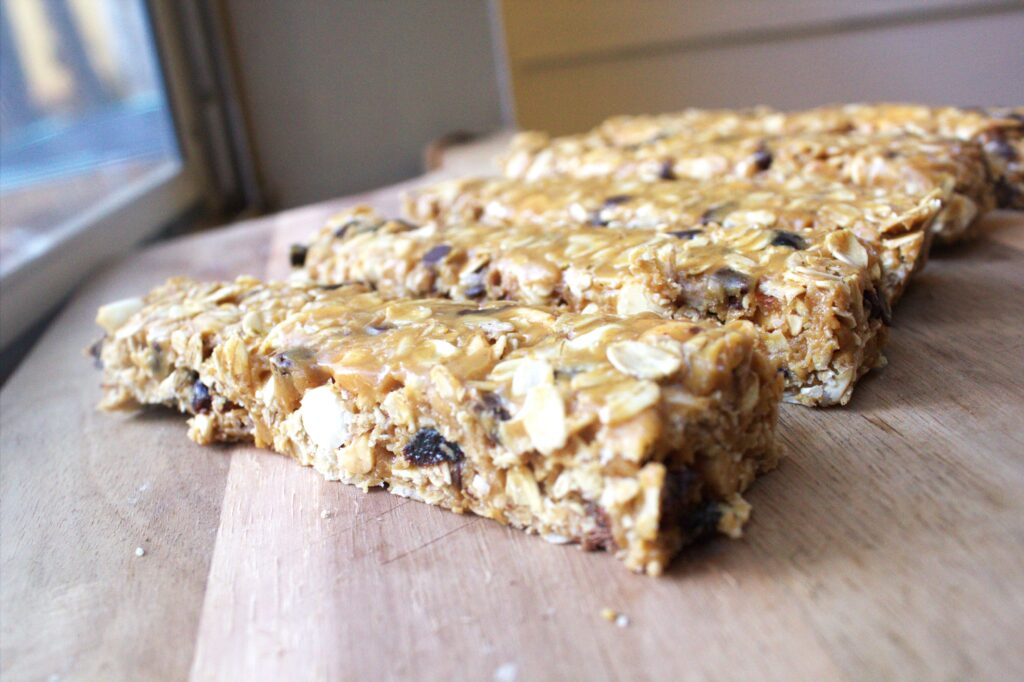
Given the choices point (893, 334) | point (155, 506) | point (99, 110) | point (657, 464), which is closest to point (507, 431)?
point (657, 464)

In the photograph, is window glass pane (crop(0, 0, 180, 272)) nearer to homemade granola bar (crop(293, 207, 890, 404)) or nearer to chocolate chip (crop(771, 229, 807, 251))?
homemade granola bar (crop(293, 207, 890, 404))

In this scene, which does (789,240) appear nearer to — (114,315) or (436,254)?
(436,254)

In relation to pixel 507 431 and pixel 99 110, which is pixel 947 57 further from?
pixel 99 110

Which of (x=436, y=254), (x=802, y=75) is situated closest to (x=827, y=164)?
(x=436, y=254)

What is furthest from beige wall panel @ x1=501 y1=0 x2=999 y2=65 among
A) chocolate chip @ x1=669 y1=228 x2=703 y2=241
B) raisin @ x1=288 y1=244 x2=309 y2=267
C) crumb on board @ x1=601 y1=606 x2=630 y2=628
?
crumb on board @ x1=601 y1=606 x2=630 y2=628

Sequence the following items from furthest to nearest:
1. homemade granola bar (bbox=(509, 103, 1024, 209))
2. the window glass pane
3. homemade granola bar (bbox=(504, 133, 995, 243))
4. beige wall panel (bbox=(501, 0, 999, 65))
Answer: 1. beige wall panel (bbox=(501, 0, 999, 65))
2. the window glass pane
3. homemade granola bar (bbox=(509, 103, 1024, 209))
4. homemade granola bar (bbox=(504, 133, 995, 243))
